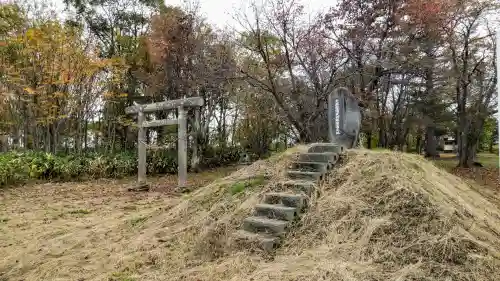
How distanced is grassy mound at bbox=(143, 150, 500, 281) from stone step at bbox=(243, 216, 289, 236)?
11cm

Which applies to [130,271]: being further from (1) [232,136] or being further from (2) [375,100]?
(1) [232,136]

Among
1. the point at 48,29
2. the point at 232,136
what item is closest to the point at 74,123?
→ the point at 48,29

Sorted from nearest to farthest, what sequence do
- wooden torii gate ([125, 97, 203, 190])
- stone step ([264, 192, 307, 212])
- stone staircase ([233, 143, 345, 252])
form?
stone staircase ([233, 143, 345, 252])
stone step ([264, 192, 307, 212])
wooden torii gate ([125, 97, 203, 190])

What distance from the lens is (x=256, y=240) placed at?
3260 mm

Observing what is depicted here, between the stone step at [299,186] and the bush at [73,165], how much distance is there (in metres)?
7.61

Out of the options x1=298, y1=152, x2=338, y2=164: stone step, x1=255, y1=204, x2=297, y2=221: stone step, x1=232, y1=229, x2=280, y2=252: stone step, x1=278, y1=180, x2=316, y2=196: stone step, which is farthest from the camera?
x1=298, y1=152, x2=338, y2=164: stone step

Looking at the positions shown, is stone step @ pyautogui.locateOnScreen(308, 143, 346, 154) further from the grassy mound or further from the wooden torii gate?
the wooden torii gate

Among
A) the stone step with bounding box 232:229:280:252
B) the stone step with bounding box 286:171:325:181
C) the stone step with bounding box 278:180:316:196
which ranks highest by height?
the stone step with bounding box 286:171:325:181

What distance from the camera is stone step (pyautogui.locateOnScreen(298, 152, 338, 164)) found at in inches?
161

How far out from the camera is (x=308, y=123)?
8.56 metres

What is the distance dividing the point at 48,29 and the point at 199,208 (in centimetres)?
814

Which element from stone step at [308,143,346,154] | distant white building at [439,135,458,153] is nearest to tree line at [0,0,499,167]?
stone step at [308,143,346,154]

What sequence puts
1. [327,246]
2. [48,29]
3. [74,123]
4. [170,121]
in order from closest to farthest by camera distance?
[327,246] → [170,121] → [48,29] → [74,123]

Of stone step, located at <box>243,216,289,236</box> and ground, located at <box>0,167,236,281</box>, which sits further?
ground, located at <box>0,167,236,281</box>
